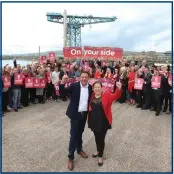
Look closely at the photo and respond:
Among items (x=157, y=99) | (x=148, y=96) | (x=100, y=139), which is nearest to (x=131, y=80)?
(x=148, y=96)

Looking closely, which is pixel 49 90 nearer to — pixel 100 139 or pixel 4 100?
pixel 4 100

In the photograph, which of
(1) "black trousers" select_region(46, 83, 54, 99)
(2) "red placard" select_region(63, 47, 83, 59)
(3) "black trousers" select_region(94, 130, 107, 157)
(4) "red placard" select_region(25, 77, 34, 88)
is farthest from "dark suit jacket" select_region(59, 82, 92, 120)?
(2) "red placard" select_region(63, 47, 83, 59)

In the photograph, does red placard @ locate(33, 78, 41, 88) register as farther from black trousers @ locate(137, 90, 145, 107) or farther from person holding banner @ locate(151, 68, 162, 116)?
person holding banner @ locate(151, 68, 162, 116)

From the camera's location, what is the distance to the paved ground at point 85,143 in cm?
488

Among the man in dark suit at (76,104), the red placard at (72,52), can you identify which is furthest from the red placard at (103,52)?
the man in dark suit at (76,104)

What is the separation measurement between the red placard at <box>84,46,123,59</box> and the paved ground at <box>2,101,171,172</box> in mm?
6651

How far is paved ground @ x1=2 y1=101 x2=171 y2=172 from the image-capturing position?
4.88 metres

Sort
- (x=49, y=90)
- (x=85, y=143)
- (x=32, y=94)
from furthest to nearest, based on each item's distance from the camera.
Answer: (x=49, y=90)
(x=32, y=94)
(x=85, y=143)

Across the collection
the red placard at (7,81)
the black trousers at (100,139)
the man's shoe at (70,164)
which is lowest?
the man's shoe at (70,164)

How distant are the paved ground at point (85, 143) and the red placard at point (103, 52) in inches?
262

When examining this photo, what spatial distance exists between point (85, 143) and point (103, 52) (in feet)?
32.2

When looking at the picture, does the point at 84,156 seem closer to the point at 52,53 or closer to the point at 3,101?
the point at 3,101

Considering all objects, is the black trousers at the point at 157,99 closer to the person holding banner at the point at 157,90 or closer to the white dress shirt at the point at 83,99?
the person holding banner at the point at 157,90

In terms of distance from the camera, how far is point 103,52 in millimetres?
15117
